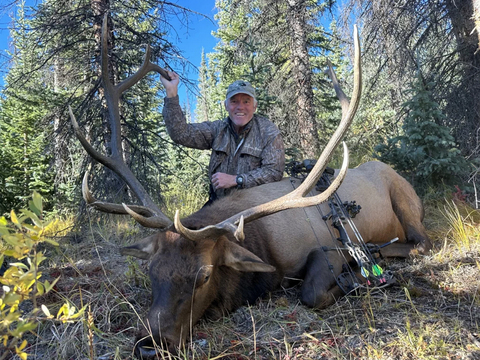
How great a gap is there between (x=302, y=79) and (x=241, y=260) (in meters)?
8.44

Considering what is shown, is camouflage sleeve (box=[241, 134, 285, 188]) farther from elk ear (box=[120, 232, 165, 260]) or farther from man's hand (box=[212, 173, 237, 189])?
elk ear (box=[120, 232, 165, 260])

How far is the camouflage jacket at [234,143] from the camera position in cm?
502

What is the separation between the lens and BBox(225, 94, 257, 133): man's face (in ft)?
17.2

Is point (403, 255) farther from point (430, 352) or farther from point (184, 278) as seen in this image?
point (184, 278)

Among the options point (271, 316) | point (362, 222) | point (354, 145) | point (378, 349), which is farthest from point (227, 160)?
point (354, 145)

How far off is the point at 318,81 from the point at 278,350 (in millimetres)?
10677

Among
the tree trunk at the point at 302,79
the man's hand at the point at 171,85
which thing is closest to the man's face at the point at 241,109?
the man's hand at the point at 171,85

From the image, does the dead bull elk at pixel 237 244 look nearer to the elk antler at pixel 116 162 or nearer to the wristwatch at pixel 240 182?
the elk antler at pixel 116 162

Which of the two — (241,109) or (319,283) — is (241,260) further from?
(241,109)

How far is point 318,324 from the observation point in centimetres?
293

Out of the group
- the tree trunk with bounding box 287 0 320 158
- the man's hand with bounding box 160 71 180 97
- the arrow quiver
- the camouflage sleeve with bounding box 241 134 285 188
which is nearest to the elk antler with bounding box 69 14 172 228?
the man's hand with bounding box 160 71 180 97

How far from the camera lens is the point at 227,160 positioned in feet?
17.3

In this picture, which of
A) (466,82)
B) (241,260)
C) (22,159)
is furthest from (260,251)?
(22,159)

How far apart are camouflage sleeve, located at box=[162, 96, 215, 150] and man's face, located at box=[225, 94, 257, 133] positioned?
1.30ft
